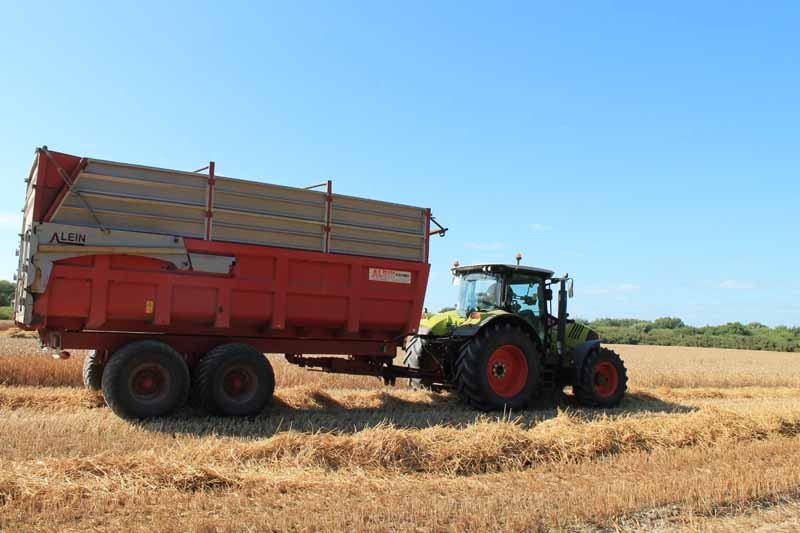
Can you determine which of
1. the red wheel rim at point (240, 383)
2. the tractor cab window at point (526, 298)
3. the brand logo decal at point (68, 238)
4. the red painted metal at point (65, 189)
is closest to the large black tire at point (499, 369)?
the tractor cab window at point (526, 298)

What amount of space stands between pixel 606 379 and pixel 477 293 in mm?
2492

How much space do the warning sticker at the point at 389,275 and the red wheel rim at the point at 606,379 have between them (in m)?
3.49

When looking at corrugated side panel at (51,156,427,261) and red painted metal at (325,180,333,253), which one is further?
red painted metal at (325,180,333,253)

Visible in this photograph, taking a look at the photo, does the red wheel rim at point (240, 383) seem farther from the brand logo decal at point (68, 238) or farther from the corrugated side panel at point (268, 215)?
the brand logo decal at point (68, 238)

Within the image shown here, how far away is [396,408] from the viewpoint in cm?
937

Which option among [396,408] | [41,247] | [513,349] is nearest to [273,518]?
[41,247]

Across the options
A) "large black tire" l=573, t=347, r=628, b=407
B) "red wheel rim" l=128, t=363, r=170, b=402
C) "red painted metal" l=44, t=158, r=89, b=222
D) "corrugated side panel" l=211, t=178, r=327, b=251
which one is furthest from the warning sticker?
"red painted metal" l=44, t=158, r=89, b=222

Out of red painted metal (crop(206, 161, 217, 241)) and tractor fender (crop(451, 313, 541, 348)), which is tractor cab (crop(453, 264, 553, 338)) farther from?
red painted metal (crop(206, 161, 217, 241))

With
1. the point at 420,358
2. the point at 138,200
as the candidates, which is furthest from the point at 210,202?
the point at 420,358

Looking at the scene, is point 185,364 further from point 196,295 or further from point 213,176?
point 213,176

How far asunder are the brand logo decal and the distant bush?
36.8 meters

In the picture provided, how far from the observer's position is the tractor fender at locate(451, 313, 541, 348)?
373 inches

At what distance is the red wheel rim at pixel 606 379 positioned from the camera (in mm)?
10586

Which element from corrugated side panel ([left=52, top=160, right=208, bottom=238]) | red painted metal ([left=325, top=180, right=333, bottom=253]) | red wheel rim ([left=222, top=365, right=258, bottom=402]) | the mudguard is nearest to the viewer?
corrugated side panel ([left=52, top=160, right=208, bottom=238])
